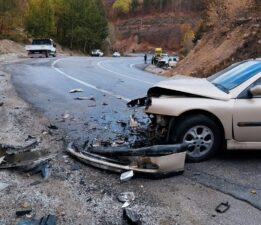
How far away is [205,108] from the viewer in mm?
6176

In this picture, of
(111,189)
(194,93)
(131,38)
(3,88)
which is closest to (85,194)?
(111,189)

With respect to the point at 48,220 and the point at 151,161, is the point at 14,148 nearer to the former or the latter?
the point at 151,161

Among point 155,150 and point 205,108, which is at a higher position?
point 205,108

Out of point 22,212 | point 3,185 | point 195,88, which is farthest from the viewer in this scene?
point 195,88

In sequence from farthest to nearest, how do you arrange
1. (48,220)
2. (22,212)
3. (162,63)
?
(162,63) → (22,212) → (48,220)

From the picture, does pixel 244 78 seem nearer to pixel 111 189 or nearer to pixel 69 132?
pixel 111 189

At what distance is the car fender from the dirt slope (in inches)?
725

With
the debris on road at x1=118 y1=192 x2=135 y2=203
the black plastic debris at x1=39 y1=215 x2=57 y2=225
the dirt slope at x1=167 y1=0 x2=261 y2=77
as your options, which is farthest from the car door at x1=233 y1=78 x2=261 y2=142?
the dirt slope at x1=167 y1=0 x2=261 y2=77

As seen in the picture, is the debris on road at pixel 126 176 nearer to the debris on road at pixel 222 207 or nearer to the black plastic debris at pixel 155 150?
the black plastic debris at pixel 155 150

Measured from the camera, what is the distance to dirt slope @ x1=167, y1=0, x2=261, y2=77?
24656 millimetres

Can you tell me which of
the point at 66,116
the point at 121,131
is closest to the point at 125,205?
the point at 121,131

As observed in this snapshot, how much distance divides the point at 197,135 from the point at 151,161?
0.93 metres

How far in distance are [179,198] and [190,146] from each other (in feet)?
4.24

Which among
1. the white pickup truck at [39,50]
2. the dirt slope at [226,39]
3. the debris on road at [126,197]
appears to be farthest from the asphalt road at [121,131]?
the white pickup truck at [39,50]
